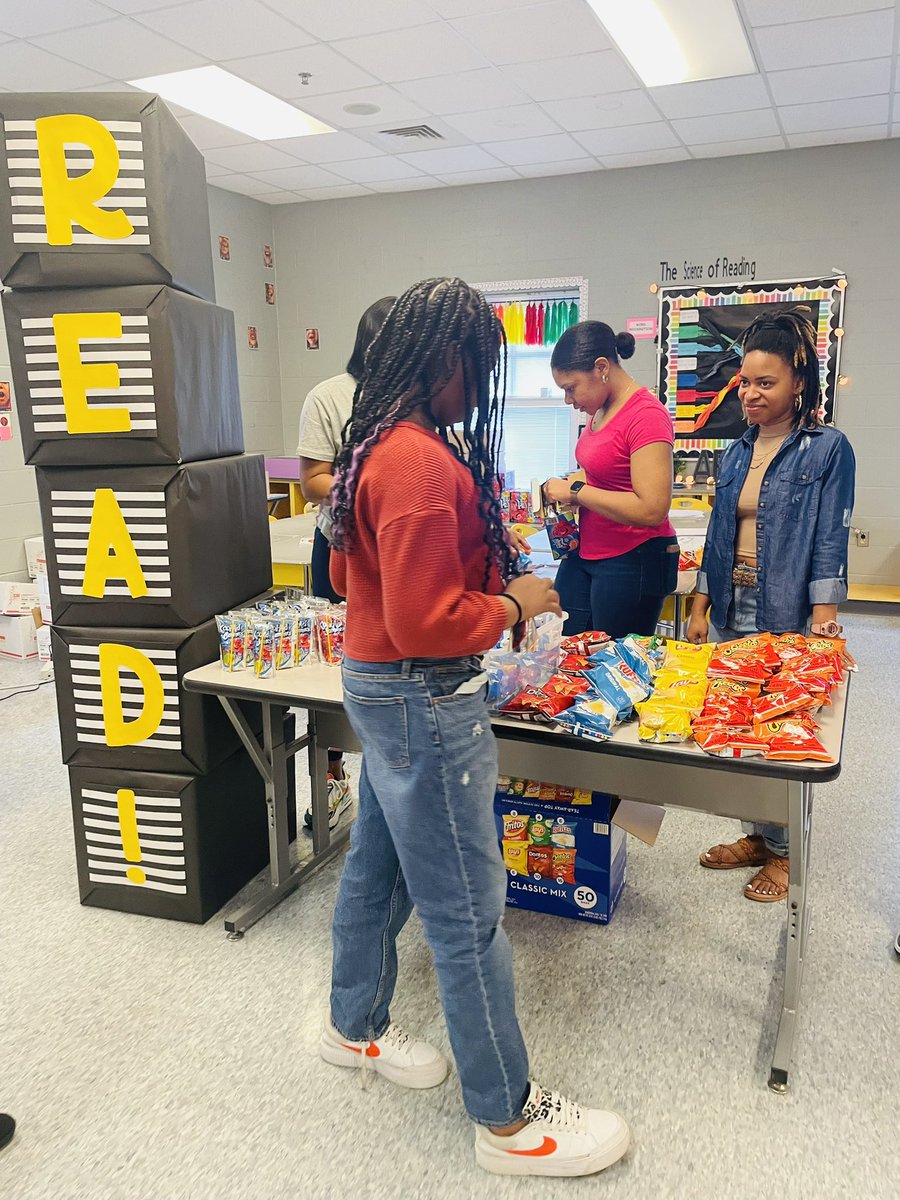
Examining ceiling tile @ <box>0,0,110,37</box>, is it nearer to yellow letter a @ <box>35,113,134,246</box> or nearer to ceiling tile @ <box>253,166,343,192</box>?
yellow letter a @ <box>35,113,134,246</box>

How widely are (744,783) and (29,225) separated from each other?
2.02 meters

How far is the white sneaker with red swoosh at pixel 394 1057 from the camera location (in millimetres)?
1774

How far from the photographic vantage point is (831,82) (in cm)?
463

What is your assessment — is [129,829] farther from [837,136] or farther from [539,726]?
[837,136]

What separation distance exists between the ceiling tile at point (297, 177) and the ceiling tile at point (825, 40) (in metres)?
3.30

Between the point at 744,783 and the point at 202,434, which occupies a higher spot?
the point at 202,434

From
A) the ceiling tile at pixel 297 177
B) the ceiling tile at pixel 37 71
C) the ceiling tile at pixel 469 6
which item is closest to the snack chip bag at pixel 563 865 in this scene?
the ceiling tile at pixel 469 6

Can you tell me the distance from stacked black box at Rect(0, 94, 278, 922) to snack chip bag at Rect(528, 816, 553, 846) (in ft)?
2.75

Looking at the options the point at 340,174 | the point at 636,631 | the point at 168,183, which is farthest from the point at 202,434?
the point at 340,174

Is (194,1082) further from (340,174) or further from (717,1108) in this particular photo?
(340,174)

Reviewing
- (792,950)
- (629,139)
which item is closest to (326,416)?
(792,950)

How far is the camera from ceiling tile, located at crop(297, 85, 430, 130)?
4.82 meters

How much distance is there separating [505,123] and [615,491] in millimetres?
3813

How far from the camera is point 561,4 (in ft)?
12.4
